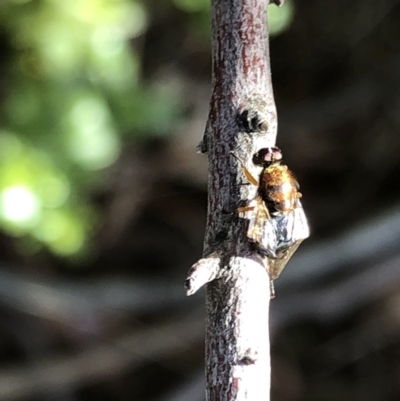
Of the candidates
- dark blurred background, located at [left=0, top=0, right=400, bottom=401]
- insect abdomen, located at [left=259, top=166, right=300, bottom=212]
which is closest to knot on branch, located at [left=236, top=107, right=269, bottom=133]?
insect abdomen, located at [left=259, top=166, right=300, bottom=212]

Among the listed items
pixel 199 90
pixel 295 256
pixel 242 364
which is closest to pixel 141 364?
pixel 295 256

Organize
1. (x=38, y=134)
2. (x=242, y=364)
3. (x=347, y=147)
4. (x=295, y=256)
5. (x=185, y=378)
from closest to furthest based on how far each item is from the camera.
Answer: (x=242, y=364)
(x=38, y=134)
(x=295, y=256)
(x=185, y=378)
(x=347, y=147)

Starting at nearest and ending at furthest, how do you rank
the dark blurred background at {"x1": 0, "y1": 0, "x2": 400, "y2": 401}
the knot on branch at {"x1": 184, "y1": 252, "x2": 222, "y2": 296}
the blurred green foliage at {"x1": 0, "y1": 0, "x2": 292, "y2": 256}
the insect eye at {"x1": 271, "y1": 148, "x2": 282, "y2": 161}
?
the knot on branch at {"x1": 184, "y1": 252, "x2": 222, "y2": 296}
the insect eye at {"x1": 271, "y1": 148, "x2": 282, "y2": 161}
the blurred green foliage at {"x1": 0, "y1": 0, "x2": 292, "y2": 256}
the dark blurred background at {"x1": 0, "y1": 0, "x2": 400, "y2": 401}

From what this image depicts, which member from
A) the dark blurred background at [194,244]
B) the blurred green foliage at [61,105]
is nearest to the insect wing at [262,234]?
the blurred green foliage at [61,105]

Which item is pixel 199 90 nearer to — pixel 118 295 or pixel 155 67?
pixel 155 67

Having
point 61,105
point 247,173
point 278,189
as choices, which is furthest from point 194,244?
point 247,173

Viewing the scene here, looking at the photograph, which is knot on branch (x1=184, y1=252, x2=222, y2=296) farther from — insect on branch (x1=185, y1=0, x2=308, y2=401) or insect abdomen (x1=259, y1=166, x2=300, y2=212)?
insect abdomen (x1=259, y1=166, x2=300, y2=212)

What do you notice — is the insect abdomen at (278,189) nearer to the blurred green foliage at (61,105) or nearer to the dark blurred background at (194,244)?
the blurred green foliage at (61,105)
